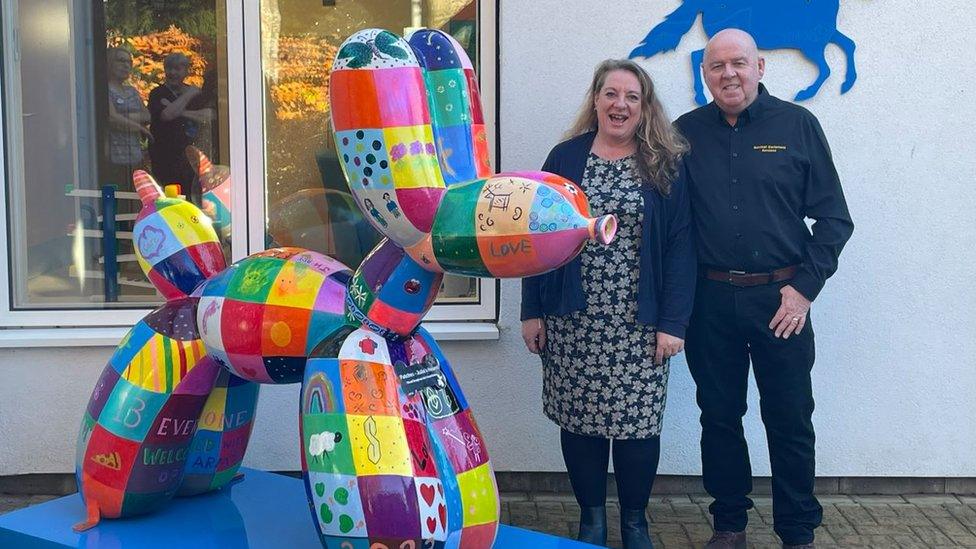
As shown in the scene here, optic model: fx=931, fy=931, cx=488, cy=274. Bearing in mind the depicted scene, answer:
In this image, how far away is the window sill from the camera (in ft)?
13.0

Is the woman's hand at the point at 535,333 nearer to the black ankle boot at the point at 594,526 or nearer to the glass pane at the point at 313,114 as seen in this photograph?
the black ankle boot at the point at 594,526

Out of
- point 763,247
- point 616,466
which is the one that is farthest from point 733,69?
point 616,466

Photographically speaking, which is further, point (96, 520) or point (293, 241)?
point (293, 241)

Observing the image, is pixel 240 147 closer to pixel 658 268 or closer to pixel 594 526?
pixel 658 268

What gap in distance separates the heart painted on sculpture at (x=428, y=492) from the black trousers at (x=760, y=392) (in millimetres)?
1462

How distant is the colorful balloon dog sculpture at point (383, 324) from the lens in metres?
2.04

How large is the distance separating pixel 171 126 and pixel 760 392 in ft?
9.11

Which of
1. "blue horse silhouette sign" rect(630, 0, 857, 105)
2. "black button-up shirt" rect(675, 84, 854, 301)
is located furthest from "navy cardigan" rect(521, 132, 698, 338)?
"blue horse silhouette sign" rect(630, 0, 857, 105)

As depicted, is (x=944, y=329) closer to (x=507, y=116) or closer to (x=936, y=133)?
(x=936, y=133)

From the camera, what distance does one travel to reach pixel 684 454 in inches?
164

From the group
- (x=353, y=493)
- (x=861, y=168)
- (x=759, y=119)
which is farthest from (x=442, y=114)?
(x=861, y=168)

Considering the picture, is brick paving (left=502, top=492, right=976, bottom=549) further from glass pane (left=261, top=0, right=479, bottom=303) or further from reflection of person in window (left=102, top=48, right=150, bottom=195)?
reflection of person in window (left=102, top=48, right=150, bottom=195)

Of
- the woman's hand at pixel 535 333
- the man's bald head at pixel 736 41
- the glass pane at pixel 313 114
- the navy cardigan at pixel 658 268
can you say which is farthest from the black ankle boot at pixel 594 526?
the man's bald head at pixel 736 41

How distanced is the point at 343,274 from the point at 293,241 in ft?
6.23
